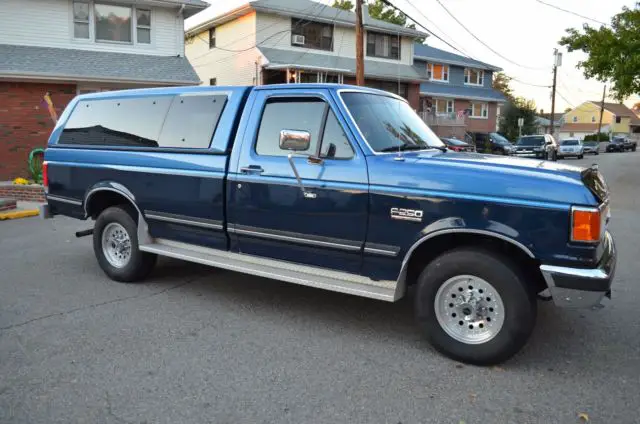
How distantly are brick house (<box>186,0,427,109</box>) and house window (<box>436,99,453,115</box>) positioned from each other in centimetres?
932

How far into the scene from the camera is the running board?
4.43 meters

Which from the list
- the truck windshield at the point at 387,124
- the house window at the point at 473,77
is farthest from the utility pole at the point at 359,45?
the house window at the point at 473,77

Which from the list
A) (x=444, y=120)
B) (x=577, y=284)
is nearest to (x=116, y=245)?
(x=577, y=284)

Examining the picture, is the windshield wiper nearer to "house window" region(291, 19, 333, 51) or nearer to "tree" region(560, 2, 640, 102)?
"tree" region(560, 2, 640, 102)

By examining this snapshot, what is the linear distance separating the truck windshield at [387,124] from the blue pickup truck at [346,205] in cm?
2

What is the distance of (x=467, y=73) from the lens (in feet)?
152

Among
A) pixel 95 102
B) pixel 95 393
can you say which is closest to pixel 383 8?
pixel 95 102

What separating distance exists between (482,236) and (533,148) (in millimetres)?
28382

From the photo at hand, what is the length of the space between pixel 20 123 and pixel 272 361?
15.7 meters

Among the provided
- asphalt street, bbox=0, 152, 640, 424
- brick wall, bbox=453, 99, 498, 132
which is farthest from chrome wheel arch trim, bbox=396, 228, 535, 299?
brick wall, bbox=453, 99, 498, 132

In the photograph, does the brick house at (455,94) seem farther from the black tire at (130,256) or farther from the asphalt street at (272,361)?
the asphalt street at (272,361)

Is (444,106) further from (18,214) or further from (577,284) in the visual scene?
(577,284)

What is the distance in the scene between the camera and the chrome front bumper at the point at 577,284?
147 inches

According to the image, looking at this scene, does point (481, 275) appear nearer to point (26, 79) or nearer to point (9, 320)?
point (9, 320)
